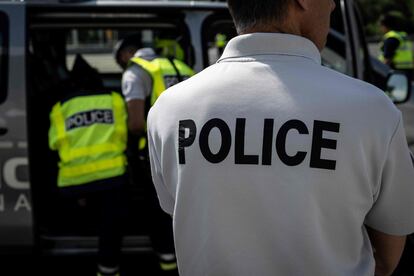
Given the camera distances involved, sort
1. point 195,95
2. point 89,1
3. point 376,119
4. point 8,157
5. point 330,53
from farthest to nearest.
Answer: point 330,53
point 89,1
point 8,157
point 195,95
point 376,119

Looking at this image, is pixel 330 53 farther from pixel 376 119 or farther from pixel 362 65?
pixel 376 119

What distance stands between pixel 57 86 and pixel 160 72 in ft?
3.99

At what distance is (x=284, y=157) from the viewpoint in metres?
1.18

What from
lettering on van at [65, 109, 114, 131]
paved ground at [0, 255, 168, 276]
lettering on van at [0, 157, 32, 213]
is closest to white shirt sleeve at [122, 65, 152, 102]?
lettering on van at [65, 109, 114, 131]

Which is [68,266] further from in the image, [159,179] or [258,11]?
[258,11]

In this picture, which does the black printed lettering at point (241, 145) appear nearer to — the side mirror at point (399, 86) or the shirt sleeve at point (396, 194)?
the shirt sleeve at point (396, 194)

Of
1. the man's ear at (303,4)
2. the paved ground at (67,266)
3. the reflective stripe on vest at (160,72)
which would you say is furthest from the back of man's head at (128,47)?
the man's ear at (303,4)

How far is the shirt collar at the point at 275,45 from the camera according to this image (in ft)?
4.00

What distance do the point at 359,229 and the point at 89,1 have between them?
2.80 meters

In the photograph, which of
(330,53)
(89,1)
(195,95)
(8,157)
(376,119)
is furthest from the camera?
(330,53)

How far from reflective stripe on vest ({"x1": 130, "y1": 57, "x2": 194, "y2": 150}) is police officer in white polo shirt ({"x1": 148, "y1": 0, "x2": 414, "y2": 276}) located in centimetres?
226

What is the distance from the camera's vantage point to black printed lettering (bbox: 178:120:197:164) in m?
1.25

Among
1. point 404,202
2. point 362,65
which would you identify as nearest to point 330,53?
point 362,65

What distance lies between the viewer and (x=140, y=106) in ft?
11.4
